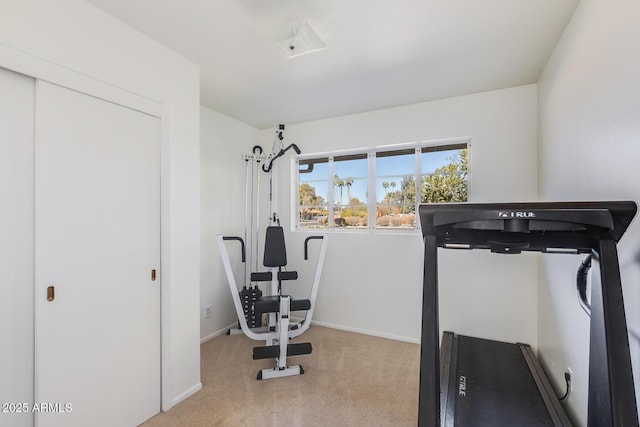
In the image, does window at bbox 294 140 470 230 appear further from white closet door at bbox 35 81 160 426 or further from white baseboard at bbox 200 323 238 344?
white closet door at bbox 35 81 160 426

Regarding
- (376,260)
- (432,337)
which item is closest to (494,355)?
(376,260)

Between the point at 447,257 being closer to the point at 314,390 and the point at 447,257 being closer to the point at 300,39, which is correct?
the point at 314,390

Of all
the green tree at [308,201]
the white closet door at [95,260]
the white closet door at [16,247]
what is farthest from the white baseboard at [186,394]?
the green tree at [308,201]

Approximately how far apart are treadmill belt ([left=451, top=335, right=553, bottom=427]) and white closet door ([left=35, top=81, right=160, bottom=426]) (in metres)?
2.10

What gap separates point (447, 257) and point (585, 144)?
5.43ft

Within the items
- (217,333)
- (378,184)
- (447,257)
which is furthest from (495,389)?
(217,333)

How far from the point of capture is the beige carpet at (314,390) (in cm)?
197

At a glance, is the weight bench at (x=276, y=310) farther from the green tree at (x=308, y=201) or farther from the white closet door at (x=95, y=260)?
the green tree at (x=308, y=201)

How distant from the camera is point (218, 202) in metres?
3.45

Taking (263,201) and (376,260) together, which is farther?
(263,201)

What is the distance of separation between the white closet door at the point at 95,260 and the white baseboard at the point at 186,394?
0.39ft

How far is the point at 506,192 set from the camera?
9.21 ft

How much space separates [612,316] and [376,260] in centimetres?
232

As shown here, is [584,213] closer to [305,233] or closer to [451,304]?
[451,304]
